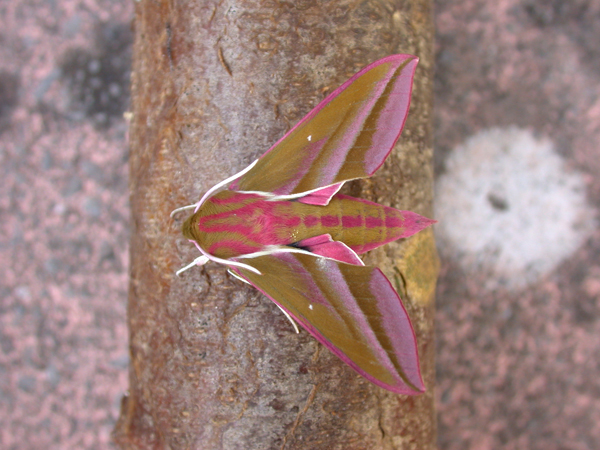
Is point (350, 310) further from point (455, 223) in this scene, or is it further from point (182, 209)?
point (455, 223)

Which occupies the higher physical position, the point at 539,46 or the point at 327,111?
the point at 539,46

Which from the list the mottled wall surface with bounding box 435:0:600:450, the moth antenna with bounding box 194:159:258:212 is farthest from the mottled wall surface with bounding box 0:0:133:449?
the mottled wall surface with bounding box 435:0:600:450

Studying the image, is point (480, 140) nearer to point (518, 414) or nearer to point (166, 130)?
point (518, 414)

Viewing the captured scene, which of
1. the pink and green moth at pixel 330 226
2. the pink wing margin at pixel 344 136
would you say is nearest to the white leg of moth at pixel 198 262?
the pink and green moth at pixel 330 226

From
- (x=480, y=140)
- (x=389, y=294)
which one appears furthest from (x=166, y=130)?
(x=480, y=140)

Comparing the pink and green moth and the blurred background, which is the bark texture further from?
the blurred background

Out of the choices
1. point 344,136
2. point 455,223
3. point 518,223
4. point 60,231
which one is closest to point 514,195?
point 518,223
